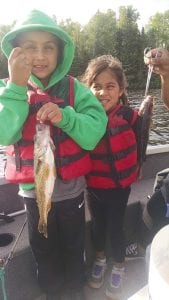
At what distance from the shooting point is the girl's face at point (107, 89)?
8.65ft

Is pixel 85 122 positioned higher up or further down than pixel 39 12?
further down

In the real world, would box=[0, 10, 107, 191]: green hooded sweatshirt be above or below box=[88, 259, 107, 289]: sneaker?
above

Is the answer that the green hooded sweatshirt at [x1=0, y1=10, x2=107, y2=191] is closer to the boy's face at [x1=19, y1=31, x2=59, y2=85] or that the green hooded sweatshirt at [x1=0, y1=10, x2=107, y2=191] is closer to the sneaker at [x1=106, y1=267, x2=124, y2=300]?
the boy's face at [x1=19, y1=31, x2=59, y2=85]

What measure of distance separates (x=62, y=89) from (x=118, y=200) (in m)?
0.94

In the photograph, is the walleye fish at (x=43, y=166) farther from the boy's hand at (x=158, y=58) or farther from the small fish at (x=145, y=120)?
the boy's hand at (x=158, y=58)

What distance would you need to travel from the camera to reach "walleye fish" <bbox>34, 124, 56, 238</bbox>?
1.68 meters

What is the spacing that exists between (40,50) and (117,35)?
51.6 metres

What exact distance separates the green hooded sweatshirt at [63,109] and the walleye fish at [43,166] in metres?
0.24

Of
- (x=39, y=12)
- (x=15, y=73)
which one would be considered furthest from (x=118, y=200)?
(x=39, y=12)

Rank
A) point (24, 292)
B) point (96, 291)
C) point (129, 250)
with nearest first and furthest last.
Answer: point (24, 292)
point (96, 291)
point (129, 250)

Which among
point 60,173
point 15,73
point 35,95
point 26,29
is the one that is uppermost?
point 26,29

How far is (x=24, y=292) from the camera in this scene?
2.52 meters

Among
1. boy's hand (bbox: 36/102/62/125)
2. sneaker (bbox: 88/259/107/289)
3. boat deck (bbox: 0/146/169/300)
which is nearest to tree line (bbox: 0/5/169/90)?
boat deck (bbox: 0/146/169/300)

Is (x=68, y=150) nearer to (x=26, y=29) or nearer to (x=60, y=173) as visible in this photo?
(x=60, y=173)
